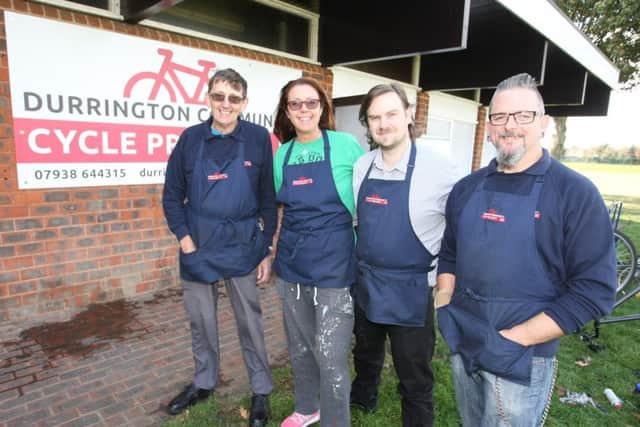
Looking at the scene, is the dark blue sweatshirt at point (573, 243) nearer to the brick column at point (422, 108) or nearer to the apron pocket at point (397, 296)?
the apron pocket at point (397, 296)

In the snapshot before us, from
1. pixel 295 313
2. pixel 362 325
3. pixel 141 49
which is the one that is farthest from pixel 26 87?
pixel 362 325

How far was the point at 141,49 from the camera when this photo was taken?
13.5 feet

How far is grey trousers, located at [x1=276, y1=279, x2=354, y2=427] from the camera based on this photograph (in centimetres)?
220

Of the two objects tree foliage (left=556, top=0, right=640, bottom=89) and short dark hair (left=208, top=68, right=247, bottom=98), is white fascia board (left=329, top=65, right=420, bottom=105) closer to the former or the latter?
short dark hair (left=208, top=68, right=247, bottom=98)

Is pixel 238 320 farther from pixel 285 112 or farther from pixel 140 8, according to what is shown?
pixel 140 8

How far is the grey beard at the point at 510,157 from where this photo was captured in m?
1.52

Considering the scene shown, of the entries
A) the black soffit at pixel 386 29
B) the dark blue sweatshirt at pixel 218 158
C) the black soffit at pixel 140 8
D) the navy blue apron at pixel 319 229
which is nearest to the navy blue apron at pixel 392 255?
the navy blue apron at pixel 319 229

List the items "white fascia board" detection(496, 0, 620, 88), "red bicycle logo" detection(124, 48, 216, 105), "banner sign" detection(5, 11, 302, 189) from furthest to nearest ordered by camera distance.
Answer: "white fascia board" detection(496, 0, 620, 88), "red bicycle logo" detection(124, 48, 216, 105), "banner sign" detection(5, 11, 302, 189)

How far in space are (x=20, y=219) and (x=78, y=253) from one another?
598mm

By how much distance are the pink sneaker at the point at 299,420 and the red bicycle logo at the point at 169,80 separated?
3409mm

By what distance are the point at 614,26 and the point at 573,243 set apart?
52.3 ft

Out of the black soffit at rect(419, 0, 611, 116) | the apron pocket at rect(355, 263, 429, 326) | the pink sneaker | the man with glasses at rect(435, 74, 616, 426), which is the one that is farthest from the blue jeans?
the black soffit at rect(419, 0, 611, 116)

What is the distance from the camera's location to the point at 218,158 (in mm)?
2445

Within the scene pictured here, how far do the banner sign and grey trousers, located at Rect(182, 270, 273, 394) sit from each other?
2134mm
